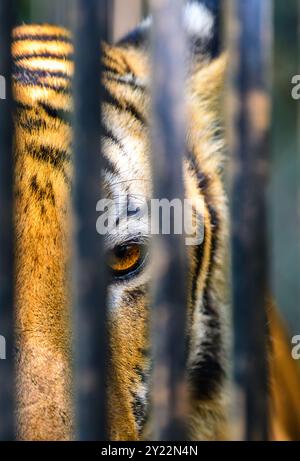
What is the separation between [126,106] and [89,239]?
82 cm

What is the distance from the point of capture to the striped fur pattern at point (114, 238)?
42.9 inches

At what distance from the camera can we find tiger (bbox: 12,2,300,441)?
1.09 m

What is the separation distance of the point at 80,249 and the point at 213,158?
2.82ft

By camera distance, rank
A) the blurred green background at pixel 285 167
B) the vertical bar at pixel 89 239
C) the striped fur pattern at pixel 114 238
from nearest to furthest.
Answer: the vertical bar at pixel 89 239 < the striped fur pattern at pixel 114 238 < the blurred green background at pixel 285 167

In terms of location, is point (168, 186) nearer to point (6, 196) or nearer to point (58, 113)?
point (6, 196)

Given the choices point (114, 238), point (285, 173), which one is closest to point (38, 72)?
point (114, 238)

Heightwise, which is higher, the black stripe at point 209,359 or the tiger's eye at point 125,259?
the tiger's eye at point 125,259

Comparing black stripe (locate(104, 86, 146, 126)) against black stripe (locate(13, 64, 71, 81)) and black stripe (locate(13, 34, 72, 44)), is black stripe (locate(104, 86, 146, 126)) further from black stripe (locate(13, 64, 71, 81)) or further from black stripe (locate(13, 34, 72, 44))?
black stripe (locate(13, 34, 72, 44))

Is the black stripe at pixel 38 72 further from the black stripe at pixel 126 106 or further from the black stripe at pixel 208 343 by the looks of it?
the black stripe at pixel 208 343

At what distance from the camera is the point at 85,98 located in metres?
0.64

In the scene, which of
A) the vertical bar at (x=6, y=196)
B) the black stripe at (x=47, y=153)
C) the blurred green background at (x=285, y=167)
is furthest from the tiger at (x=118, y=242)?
the blurred green background at (x=285, y=167)

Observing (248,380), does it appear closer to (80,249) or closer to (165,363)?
(165,363)

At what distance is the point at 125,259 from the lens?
1201 millimetres

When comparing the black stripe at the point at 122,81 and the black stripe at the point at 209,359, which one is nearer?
the black stripe at the point at 209,359
